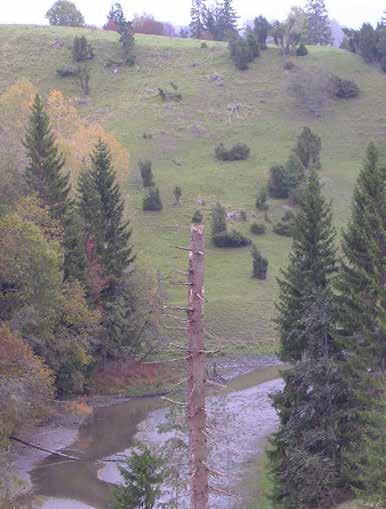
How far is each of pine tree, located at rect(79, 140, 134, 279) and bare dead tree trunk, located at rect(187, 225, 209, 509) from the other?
3347cm

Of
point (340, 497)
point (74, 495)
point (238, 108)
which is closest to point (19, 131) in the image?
point (74, 495)

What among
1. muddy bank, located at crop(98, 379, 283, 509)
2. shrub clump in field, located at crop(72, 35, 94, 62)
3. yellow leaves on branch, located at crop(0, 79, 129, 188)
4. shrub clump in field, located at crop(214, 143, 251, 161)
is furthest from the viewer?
shrub clump in field, located at crop(72, 35, 94, 62)

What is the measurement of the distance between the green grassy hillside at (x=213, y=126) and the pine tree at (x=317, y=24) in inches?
913

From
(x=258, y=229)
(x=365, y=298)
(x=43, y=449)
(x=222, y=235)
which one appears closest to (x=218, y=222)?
(x=222, y=235)

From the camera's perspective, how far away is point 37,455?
108ft

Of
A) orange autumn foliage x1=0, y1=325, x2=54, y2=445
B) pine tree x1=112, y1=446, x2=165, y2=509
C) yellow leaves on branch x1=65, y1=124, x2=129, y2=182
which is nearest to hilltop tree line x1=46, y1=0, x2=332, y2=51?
yellow leaves on branch x1=65, y1=124, x2=129, y2=182

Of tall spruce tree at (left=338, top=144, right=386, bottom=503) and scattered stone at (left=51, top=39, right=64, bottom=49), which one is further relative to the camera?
scattered stone at (left=51, top=39, right=64, bottom=49)

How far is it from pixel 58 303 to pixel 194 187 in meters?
37.3

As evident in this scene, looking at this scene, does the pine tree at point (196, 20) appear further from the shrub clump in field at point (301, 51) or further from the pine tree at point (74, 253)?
the pine tree at point (74, 253)

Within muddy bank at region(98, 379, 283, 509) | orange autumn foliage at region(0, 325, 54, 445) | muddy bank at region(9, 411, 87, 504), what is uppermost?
orange autumn foliage at region(0, 325, 54, 445)

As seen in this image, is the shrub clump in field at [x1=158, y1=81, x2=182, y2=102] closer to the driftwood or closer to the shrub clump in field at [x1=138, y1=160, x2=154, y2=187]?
the shrub clump in field at [x1=138, y1=160, x2=154, y2=187]

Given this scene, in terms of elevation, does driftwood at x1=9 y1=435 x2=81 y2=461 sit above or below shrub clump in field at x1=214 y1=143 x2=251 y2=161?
below

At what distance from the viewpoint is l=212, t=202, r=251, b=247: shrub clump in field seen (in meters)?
62.8

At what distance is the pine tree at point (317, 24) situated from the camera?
126 m
